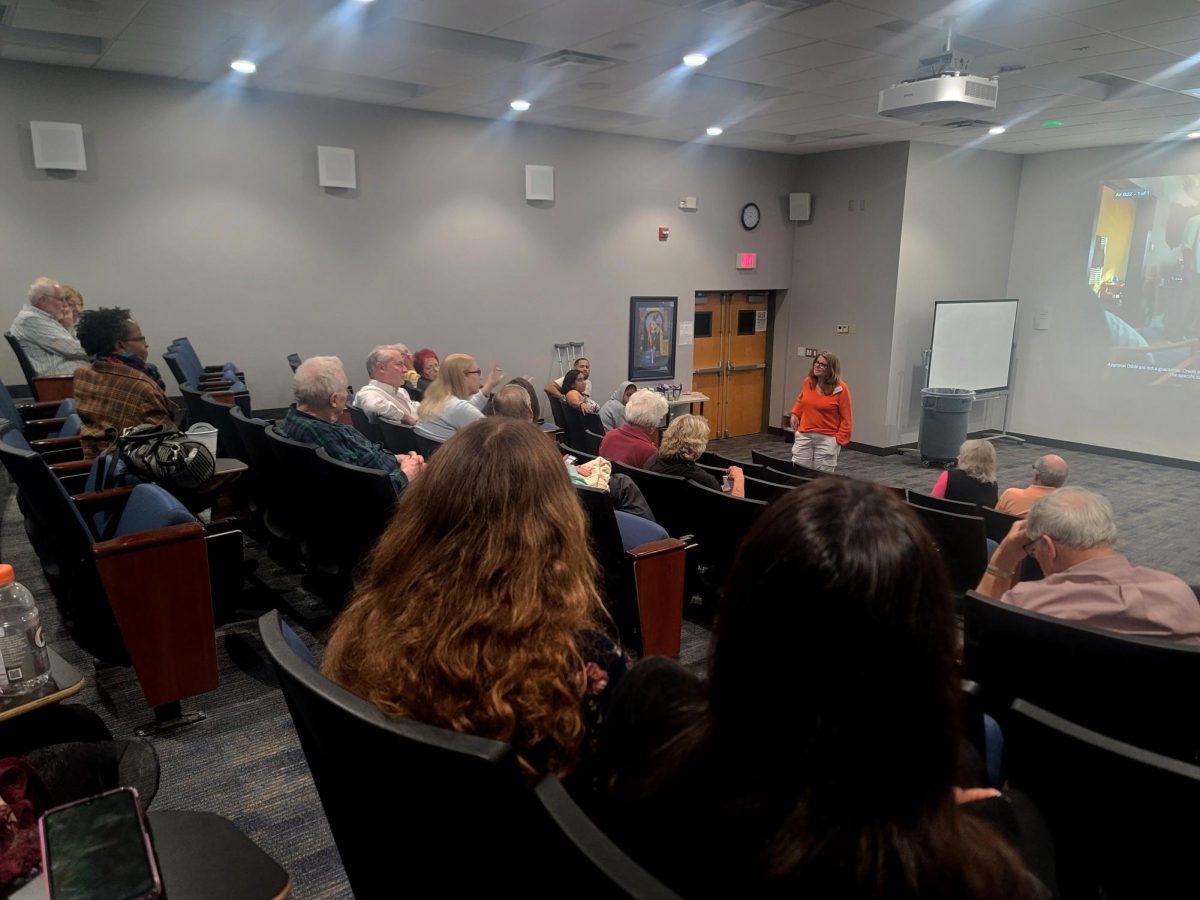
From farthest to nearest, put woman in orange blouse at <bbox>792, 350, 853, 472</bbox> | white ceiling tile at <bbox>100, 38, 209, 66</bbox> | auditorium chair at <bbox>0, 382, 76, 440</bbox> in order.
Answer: woman in orange blouse at <bbox>792, 350, 853, 472</bbox>, white ceiling tile at <bbox>100, 38, 209, 66</bbox>, auditorium chair at <bbox>0, 382, 76, 440</bbox>

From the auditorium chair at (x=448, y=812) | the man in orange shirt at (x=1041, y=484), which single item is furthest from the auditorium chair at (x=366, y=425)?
the auditorium chair at (x=448, y=812)

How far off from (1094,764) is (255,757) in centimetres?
243

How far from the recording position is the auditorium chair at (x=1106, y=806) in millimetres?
1105

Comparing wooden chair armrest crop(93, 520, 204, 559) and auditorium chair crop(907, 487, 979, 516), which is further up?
wooden chair armrest crop(93, 520, 204, 559)

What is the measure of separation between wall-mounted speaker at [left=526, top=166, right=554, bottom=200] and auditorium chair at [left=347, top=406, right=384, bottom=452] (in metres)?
3.15

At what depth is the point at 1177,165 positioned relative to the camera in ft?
25.9

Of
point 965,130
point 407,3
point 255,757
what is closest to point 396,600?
point 255,757

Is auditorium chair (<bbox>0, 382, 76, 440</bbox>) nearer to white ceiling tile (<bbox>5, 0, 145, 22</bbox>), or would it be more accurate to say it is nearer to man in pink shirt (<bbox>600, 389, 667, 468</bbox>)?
white ceiling tile (<bbox>5, 0, 145, 22</bbox>)

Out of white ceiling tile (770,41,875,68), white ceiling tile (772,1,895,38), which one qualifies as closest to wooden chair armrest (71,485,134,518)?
white ceiling tile (772,1,895,38)

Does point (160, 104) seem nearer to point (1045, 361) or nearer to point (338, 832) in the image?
point (338, 832)

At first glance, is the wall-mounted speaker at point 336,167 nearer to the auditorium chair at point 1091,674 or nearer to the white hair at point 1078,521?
the white hair at point 1078,521

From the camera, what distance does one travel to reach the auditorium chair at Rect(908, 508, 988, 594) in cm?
332

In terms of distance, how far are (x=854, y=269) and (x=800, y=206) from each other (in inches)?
42.3

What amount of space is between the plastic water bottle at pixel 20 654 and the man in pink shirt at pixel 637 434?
289cm
